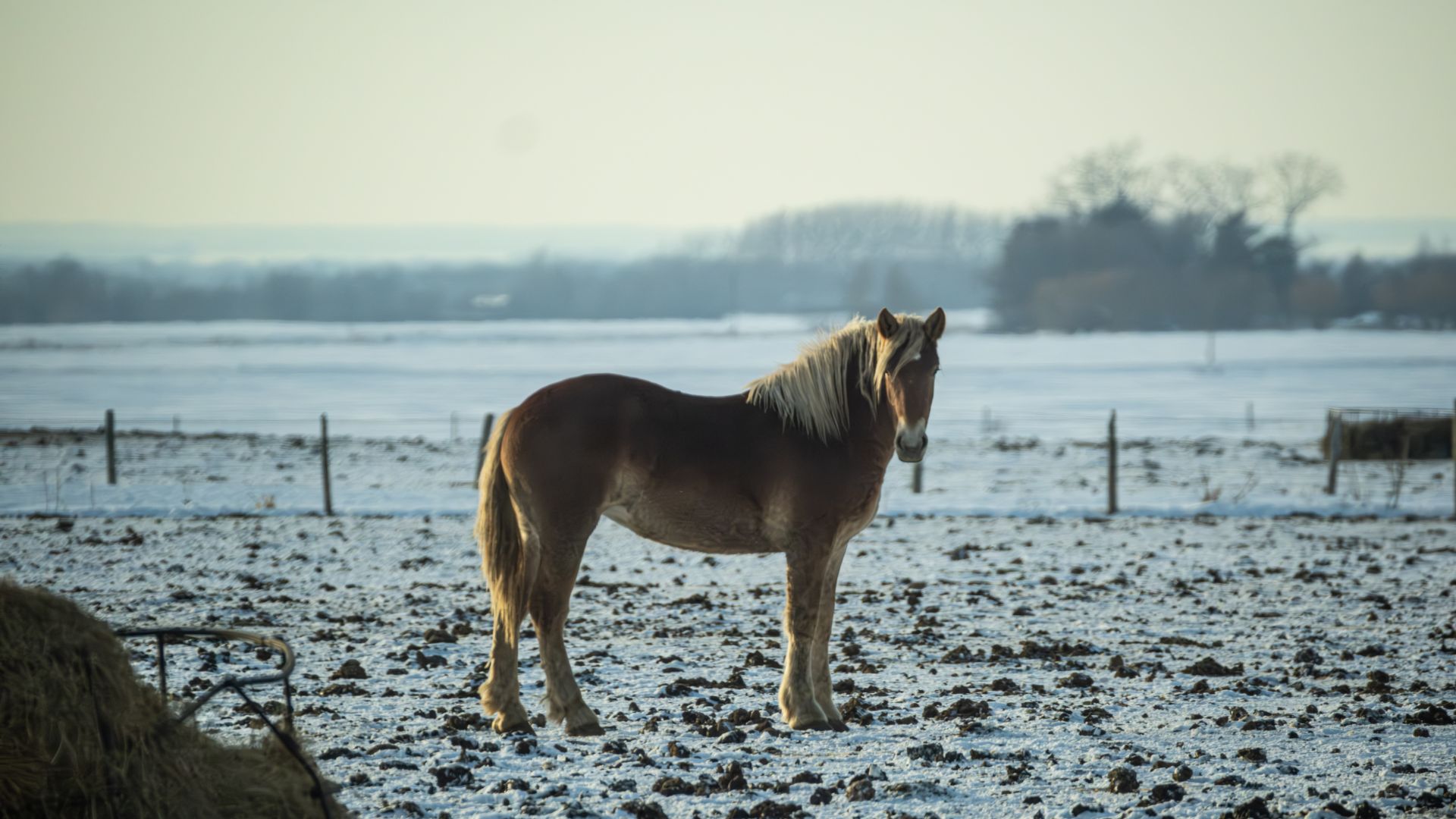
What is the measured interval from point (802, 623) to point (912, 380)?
1.45 meters

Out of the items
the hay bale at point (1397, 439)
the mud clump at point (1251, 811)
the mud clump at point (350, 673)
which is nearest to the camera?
the mud clump at point (1251, 811)

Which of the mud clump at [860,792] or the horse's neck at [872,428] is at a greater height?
the horse's neck at [872,428]

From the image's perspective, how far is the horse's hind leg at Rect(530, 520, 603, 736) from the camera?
611 cm

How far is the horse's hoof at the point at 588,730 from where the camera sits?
5.96 metres

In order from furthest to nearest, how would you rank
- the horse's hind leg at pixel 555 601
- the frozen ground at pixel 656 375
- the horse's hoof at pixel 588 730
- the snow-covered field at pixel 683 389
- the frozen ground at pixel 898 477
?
the frozen ground at pixel 656 375, the snow-covered field at pixel 683 389, the frozen ground at pixel 898 477, the horse's hind leg at pixel 555 601, the horse's hoof at pixel 588 730

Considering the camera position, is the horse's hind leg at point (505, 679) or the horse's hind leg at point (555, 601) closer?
the horse's hind leg at point (505, 679)

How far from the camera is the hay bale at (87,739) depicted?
304cm

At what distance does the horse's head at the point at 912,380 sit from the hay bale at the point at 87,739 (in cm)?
346

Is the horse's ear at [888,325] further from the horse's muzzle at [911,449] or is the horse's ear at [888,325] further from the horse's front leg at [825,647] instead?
A: the horse's front leg at [825,647]

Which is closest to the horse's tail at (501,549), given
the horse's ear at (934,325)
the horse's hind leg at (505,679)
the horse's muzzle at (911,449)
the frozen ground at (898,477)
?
the horse's hind leg at (505,679)

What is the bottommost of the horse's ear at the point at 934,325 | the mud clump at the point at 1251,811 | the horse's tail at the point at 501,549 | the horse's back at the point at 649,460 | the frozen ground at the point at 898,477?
the frozen ground at the point at 898,477

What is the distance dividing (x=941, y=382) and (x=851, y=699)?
113 feet

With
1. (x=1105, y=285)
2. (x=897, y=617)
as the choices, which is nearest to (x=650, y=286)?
(x=1105, y=285)

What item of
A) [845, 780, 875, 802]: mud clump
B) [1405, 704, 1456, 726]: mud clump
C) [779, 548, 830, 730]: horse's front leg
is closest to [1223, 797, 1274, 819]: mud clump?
[845, 780, 875, 802]: mud clump
